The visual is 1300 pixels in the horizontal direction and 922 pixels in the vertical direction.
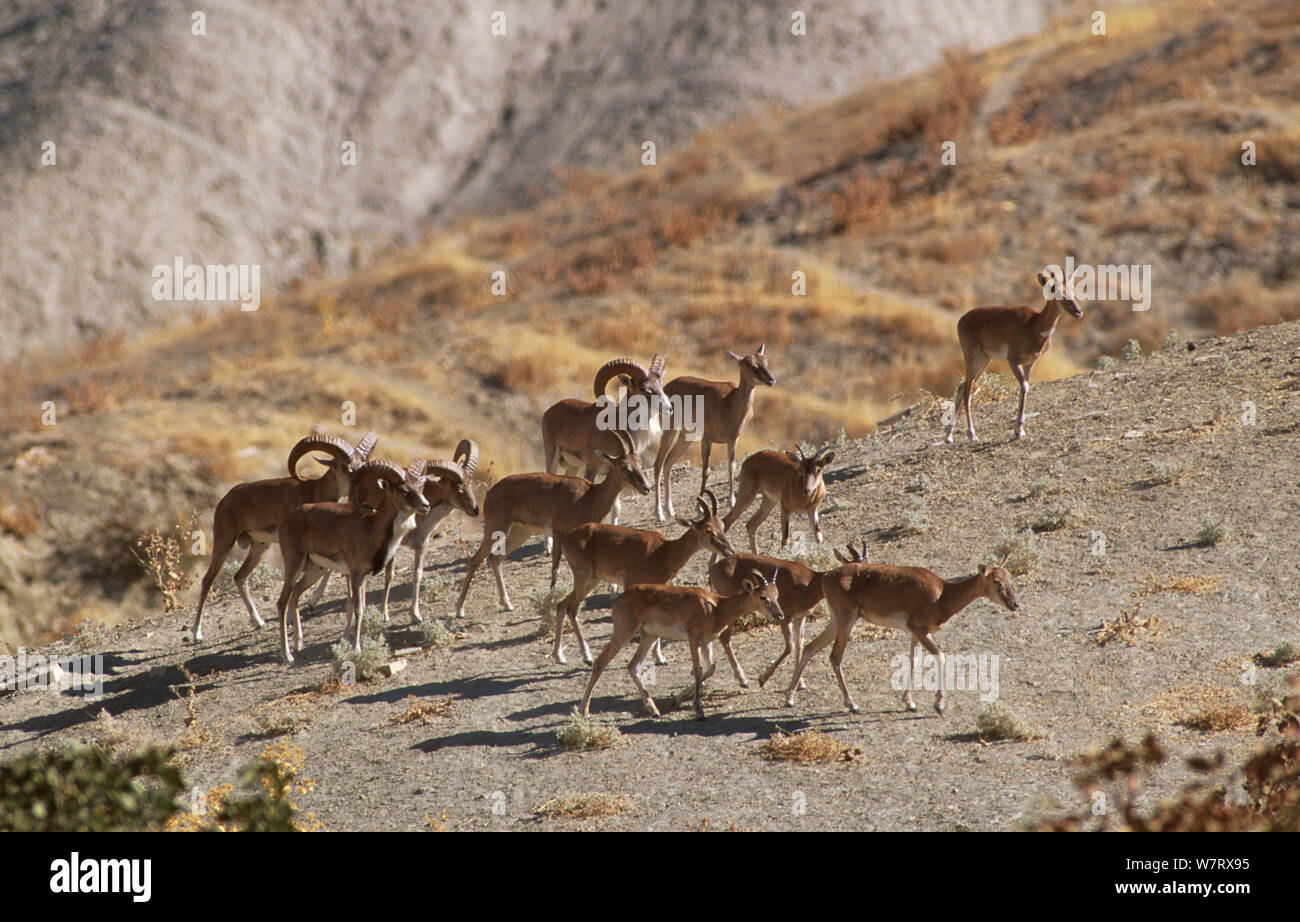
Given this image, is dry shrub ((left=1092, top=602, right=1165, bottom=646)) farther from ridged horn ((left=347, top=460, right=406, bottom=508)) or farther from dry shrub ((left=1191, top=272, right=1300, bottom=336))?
dry shrub ((left=1191, top=272, right=1300, bottom=336))

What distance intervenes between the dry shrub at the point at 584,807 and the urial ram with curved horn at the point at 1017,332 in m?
10.7

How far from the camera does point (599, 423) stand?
1747cm

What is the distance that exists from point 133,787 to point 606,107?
46.6m

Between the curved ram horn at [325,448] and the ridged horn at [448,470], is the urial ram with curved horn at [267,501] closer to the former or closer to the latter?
the curved ram horn at [325,448]

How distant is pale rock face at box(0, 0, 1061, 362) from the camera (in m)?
44.9

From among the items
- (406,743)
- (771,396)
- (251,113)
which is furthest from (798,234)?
(406,743)

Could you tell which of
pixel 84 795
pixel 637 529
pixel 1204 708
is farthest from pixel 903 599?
pixel 84 795

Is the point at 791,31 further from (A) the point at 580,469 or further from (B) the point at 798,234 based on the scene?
(A) the point at 580,469

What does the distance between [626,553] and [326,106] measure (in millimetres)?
44636

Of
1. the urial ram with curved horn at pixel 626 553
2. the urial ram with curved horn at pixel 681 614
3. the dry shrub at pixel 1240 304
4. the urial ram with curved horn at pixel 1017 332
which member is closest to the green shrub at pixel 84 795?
the urial ram with curved horn at pixel 681 614

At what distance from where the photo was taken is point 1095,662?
1235 cm

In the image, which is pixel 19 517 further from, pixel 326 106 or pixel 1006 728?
pixel 326 106

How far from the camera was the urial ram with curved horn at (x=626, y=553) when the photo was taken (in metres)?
13.2

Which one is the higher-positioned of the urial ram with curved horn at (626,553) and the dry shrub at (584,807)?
the urial ram with curved horn at (626,553)
